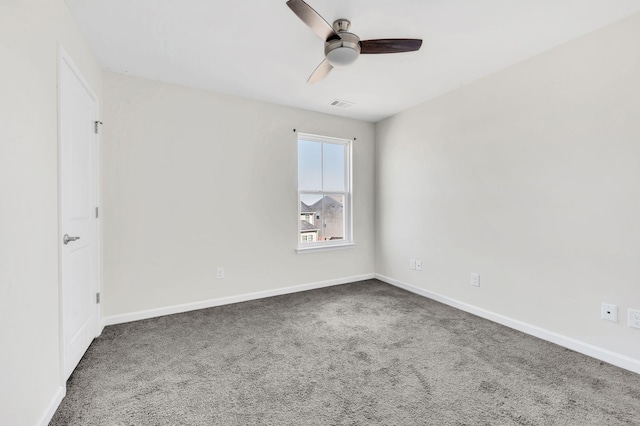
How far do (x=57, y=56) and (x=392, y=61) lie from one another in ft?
7.95

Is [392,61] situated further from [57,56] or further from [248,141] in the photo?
[57,56]

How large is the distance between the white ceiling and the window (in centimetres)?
105

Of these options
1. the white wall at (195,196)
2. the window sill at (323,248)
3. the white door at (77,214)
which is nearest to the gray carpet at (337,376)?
the white door at (77,214)

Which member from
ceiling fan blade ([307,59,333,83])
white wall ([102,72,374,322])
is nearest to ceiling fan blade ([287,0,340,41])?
ceiling fan blade ([307,59,333,83])

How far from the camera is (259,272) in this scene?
3.52 m

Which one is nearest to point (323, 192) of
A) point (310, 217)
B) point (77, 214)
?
point (310, 217)

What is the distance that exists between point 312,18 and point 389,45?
0.62 metres

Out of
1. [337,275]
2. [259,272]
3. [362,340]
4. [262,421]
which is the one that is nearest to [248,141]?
[259,272]

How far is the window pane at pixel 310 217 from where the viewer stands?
398 centimetres

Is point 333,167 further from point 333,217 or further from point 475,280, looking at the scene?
point 475,280

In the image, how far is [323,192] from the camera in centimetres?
409

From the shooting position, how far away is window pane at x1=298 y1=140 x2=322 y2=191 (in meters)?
3.92

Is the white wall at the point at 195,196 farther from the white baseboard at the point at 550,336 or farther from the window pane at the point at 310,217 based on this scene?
the white baseboard at the point at 550,336

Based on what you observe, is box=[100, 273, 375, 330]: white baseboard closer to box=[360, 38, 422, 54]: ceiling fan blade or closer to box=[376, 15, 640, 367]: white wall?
box=[376, 15, 640, 367]: white wall
